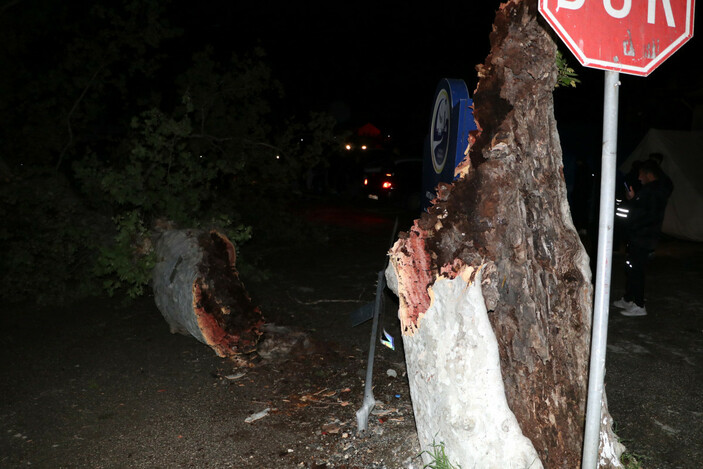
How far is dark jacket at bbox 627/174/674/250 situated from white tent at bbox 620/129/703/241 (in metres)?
5.91

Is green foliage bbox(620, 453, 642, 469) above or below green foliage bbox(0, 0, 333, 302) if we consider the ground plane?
below

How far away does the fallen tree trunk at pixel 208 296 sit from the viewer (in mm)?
5293

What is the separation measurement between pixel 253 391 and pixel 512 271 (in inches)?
102

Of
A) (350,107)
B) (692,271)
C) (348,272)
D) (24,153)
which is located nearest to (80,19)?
(24,153)

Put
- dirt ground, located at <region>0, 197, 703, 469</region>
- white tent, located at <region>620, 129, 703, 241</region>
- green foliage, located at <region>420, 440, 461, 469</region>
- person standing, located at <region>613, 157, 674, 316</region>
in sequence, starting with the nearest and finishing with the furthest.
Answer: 1. green foliage, located at <region>420, 440, 461, 469</region>
2. dirt ground, located at <region>0, 197, 703, 469</region>
3. person standing, located at <region>613, 157, 674, 316</region>
4. white tent, located at <region>620, 129, 703, 241</region>

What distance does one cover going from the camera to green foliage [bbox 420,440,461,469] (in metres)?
2.94

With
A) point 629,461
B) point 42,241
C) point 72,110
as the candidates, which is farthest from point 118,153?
point 629,461

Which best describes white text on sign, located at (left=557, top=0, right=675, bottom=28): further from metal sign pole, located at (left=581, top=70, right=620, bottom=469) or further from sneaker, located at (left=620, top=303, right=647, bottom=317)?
sneaker, located at (left=620, top=303, right=647, bottom=317)

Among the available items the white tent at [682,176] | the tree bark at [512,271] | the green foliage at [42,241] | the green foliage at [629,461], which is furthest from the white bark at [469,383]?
the white tent at [682,176]

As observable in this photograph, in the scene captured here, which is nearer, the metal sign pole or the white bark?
the metal sign pole

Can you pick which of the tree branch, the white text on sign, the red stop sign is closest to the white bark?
the red stop sign

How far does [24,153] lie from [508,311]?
378 inches

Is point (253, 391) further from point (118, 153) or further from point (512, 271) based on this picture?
point (118, 153)

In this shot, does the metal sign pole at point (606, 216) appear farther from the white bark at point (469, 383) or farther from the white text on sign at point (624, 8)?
the white bark at point (469, 383)
